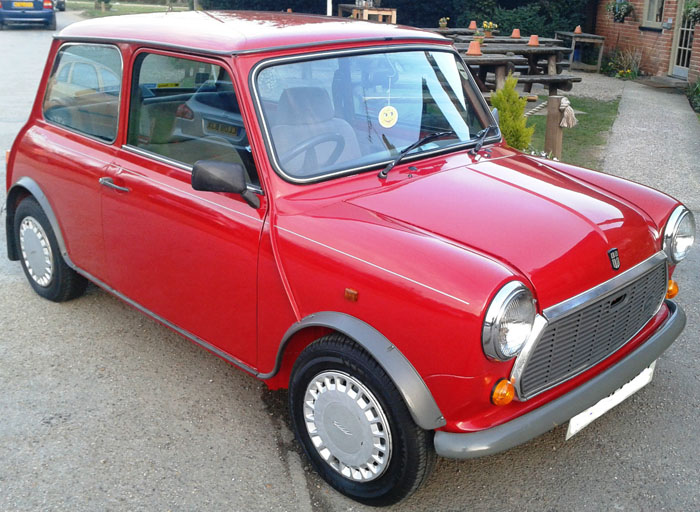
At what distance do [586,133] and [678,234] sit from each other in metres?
7.57

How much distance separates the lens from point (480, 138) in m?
4.02

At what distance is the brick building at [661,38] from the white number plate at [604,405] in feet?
39.5

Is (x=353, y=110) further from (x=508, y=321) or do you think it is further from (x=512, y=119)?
(x=512, y=119)

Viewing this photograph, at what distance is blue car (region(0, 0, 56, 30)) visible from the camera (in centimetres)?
2517

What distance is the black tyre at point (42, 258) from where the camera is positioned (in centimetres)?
478

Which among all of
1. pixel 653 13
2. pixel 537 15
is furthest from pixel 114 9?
pixel 653 13

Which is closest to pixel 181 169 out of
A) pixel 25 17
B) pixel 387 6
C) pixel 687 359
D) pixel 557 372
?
pixel 557 372

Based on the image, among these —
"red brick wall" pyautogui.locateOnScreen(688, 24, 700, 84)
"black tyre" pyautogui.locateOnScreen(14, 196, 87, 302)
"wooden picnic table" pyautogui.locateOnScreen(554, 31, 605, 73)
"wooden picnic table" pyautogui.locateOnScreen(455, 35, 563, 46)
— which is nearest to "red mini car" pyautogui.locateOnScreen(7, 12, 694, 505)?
"black tyre" pyautogui.locateOnScreen(14, 196, 87, 302)

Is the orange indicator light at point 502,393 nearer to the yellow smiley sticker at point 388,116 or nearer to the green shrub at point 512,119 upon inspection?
the yellow smiley sticker at point 388,116

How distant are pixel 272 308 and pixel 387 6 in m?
20.2

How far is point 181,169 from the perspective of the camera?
145 inches

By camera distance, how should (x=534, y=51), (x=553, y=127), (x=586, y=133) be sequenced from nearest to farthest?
1. (x=553, y=127)
2. (x=586, y=133)
3. (x=534, y=51)

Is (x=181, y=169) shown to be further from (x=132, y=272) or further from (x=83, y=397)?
(x=83, y=397)

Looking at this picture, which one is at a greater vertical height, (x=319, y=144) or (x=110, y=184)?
(x=319, y=144)
